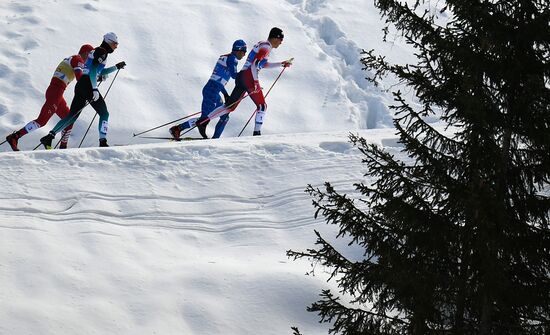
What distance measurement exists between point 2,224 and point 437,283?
5.87 metres

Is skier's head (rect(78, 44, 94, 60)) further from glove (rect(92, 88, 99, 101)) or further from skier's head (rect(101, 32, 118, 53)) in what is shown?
glove (rect(92, 88, 99, 101))

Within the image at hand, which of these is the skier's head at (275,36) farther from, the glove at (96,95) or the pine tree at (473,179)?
the pine tree at (473,179)

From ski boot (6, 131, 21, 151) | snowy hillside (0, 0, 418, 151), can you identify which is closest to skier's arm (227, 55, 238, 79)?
snowy hillside (0, 0, 418, 151)

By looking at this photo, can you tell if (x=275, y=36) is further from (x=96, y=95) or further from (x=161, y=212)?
(x=161, y=212)

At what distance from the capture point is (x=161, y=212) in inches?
395

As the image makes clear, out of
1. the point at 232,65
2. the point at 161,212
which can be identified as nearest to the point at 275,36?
the point at 232,65

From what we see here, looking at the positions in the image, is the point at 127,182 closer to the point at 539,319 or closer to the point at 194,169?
the point at 194,169

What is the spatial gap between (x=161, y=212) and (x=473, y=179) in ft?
19.4

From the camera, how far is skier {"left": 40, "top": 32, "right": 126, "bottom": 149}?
1231cm

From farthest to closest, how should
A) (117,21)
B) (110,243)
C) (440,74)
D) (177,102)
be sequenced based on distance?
1. (117,21)
2. (177,102)
3. (110,243)
4. (440,74)

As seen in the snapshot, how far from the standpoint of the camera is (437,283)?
512 centimetres

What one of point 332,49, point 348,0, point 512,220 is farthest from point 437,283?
point 348,0

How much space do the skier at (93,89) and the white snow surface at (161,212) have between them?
22.2 inches

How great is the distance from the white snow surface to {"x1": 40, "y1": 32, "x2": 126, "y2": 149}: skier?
1.85 feet
